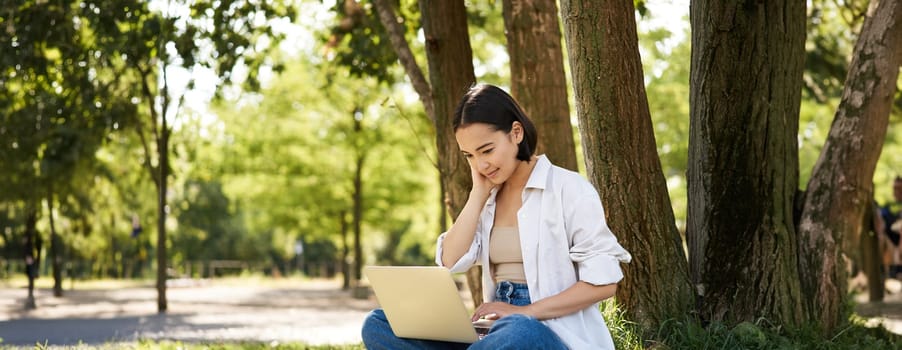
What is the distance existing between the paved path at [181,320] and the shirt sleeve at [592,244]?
21.1 feet

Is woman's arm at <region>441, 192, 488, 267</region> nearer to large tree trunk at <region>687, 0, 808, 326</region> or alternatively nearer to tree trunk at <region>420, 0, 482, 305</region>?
large tree trunk at <region>687, 0, 808, 326</region>

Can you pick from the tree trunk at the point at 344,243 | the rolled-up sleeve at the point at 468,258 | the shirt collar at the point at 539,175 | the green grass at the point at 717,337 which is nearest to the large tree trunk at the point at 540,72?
the green grass at the point at 717,337

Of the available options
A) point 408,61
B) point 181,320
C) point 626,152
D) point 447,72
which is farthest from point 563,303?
point 181,320

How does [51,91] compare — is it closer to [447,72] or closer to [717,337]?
[447,72]

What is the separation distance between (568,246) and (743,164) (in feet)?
11.0

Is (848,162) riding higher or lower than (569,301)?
higher

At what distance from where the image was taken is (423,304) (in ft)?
12.1

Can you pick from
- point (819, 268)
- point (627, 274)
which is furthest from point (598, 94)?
point (819, 268)

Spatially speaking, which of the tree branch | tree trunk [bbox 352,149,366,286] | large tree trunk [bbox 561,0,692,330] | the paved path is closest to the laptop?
large tree trunk [bbox 561,0,692,330]

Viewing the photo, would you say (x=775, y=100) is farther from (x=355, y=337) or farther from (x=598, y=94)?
(x=355, y=337)

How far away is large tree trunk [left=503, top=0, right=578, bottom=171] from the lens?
7422 mm

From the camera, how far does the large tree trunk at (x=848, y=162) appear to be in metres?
7.14

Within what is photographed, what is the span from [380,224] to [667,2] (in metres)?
24.6

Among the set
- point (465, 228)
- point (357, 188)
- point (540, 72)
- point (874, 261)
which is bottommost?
point (874, 261)
